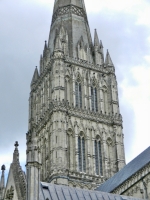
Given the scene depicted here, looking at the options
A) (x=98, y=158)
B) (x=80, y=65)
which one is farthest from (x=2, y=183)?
(x=80, y=65)

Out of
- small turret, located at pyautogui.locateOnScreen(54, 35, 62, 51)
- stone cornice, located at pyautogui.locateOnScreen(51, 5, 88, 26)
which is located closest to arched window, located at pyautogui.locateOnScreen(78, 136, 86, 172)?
small turret, located at pyautogui.locateOnScreen(54, 35, 62, 51)

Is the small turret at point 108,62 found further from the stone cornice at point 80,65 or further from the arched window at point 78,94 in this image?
the arched window at point 78,94

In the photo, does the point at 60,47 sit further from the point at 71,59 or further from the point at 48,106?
the point at 48,106

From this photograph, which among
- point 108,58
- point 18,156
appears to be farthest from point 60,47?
point 18,156

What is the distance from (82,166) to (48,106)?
7.04 m

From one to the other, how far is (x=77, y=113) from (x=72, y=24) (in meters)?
11.4

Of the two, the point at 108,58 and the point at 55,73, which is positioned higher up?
the point at 108,58

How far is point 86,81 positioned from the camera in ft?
168

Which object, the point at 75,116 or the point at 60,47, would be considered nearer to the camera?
the point at 75,116

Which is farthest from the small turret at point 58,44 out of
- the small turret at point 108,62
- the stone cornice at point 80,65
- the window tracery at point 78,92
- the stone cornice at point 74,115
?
the stone cornice at point 74,115

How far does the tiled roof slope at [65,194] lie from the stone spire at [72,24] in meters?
24.8

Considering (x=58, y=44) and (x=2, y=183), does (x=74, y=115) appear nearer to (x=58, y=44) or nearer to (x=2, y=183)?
(x=58, y=44)

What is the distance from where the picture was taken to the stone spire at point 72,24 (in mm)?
53150

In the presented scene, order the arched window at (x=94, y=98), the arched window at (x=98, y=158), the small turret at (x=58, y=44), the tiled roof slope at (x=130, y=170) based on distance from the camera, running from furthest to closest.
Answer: the small turret at (x=58, y=44) → the arched window at (x=94, y=98) → the arched window at (x=98, y=158) → the tiled roof slope at (x=130, y=170)
